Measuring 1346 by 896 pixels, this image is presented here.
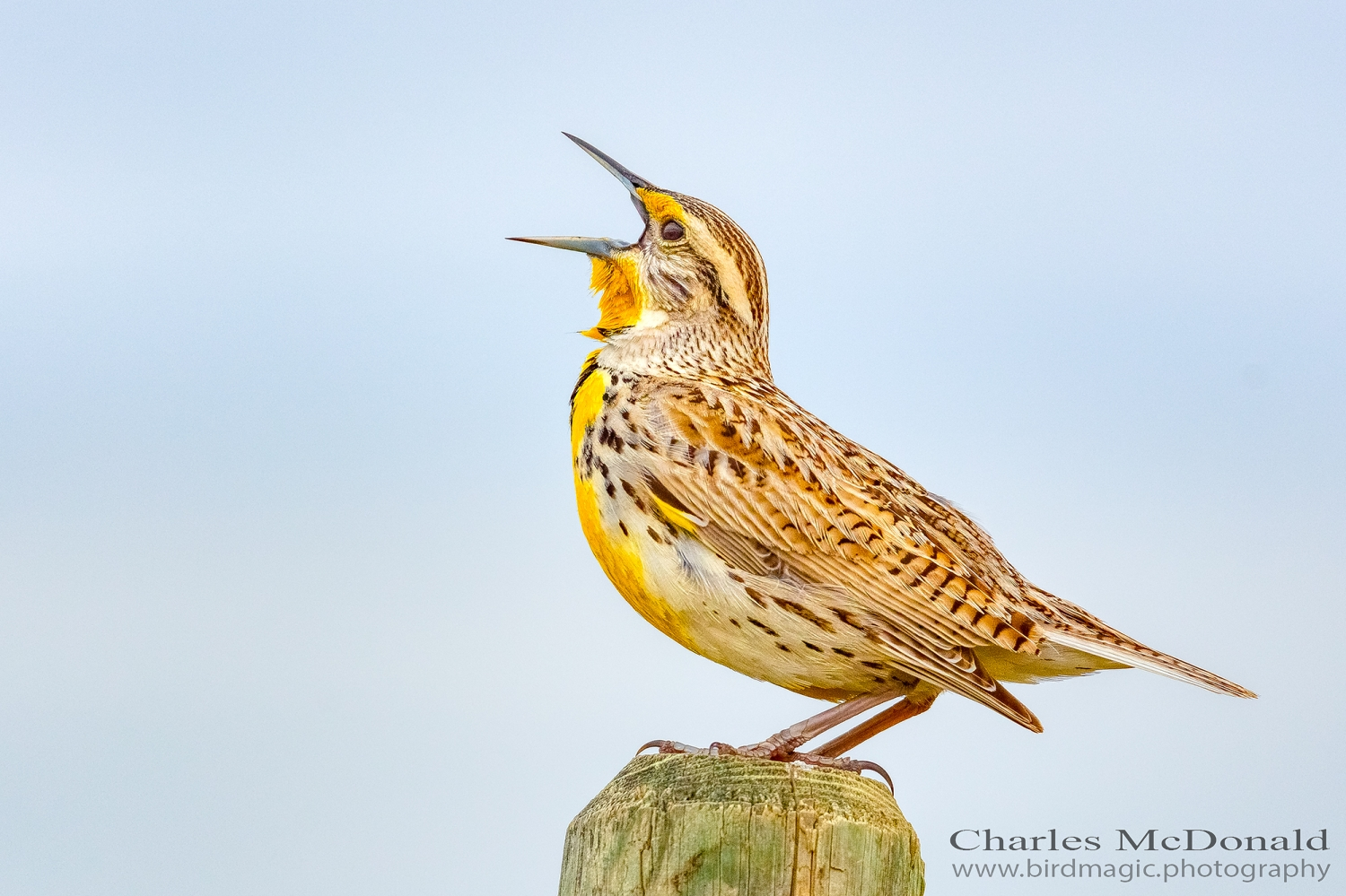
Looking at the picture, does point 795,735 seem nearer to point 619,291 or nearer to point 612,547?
point 612,547

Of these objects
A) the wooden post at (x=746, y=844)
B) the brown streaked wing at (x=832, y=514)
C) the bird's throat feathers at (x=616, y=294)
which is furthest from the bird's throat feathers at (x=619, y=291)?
the wooden post at (x=746, y=844)

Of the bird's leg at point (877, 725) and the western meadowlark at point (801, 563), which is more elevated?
the western meadowlark at point (801, 563)

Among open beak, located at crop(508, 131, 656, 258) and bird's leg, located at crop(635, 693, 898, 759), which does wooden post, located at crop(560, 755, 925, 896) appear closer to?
bird's leg, located at crop(635, 693, 898, 759)

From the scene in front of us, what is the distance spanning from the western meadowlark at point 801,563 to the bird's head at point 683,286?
21 cm

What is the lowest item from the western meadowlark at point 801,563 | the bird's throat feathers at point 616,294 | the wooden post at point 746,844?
the wooden post at point 746,844

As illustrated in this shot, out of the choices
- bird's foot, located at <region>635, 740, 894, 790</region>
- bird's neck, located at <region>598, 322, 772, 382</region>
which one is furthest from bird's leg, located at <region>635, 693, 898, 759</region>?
bird's neck, located at <region>598, 322, 772, 382</region>

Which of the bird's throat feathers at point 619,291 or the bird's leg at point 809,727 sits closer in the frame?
the bird's leg at point 809,727

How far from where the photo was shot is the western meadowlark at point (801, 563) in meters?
5.09

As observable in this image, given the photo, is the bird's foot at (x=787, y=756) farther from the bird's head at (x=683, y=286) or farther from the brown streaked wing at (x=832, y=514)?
the bird's head at (x=683, y=286)

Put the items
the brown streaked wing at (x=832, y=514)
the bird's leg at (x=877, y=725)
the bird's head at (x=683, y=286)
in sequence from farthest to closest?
1. the bird's head at (x=683, y=286)
2. the bird's leg at (x=877, y=725)
3. the brown streaked wing at (x=832, y=514)

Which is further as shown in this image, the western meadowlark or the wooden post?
the western meadowlark

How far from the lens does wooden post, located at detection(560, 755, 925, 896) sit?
11.9ft

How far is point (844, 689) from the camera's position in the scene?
539 cm

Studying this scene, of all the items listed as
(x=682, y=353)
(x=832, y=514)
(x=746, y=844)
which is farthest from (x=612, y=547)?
(x=746, y=844)
